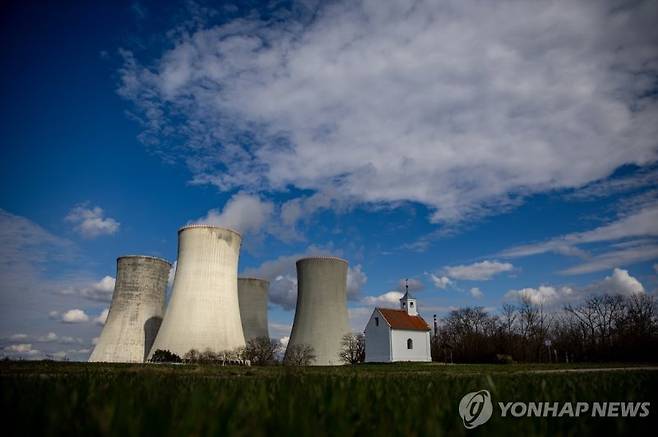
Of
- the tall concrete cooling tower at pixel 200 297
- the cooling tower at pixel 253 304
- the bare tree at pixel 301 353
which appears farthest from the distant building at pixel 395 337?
the tall concrete cooling tower at pixel 200 297

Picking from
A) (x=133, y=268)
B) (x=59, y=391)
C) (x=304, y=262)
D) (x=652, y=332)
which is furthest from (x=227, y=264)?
(x=652, y=332)

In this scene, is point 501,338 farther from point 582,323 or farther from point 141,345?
point 141,345

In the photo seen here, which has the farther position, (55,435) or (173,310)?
(173,310)

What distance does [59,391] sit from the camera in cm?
157

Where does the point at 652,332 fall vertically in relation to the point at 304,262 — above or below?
below

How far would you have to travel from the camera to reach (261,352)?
30.4m

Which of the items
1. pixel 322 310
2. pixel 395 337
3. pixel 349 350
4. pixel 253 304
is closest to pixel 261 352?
pixel 322 310

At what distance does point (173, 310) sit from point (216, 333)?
2803mm

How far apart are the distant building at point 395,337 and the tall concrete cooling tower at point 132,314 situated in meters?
18.5

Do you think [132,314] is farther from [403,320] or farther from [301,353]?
[403,320]

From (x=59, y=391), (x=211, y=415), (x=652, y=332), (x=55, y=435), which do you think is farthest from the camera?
(x=652, y=332)

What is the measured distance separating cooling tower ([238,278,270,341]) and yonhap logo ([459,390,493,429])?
36.8m

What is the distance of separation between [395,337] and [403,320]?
2.23 metres
